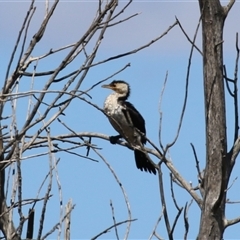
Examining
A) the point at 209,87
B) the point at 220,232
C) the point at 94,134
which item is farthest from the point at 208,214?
the point at 94,134

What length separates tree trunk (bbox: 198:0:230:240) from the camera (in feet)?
12.1

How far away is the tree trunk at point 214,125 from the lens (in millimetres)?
3703

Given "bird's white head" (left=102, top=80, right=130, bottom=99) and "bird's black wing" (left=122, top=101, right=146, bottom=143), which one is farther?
"bird's white head" (left=102, top=80, right=130, bottom=99)

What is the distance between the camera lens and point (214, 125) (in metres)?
3.87

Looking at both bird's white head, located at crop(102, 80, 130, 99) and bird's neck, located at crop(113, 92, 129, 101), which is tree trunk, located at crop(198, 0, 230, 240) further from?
bird's white head, located at crop(102, 80, 130, 99)

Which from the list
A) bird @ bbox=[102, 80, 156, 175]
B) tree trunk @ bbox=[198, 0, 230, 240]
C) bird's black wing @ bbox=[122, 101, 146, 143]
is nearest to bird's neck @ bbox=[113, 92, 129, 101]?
bird @ bbox=[102, 80, 156, 175]

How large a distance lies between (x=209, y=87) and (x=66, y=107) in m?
1.00

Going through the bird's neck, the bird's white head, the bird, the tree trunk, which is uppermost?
the bird's white head

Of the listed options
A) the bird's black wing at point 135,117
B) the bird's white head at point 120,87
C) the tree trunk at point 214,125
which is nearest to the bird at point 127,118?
the bird's black wing at point 135,117

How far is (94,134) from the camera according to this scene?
5.60 meters

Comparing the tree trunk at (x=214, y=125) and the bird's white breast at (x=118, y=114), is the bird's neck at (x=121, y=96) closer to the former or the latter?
the bird's white breast at (x=118, y=114)

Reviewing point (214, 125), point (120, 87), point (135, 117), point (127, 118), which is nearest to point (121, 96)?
point (120, 87)

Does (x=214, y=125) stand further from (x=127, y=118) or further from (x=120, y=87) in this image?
(x=120, y=87)

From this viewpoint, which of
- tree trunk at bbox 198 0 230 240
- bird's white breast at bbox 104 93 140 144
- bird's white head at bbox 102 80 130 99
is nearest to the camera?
tree trunk at bbox 198 0 230 240
